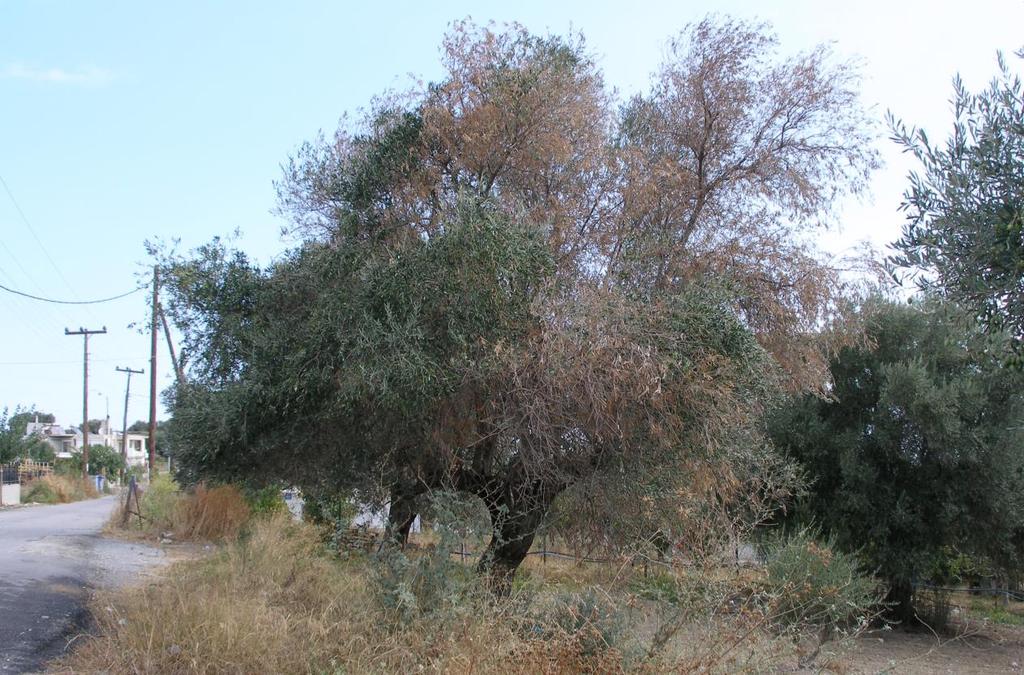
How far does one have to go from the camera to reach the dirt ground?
45.3 feet

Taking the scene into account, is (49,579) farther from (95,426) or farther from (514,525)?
(95,426)

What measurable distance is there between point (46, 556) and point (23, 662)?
322 inches

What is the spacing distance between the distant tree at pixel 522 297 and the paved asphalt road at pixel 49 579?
2183 mm

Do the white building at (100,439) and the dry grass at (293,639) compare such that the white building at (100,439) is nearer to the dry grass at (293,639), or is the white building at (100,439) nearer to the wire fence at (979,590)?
the wire fence at (979,590)

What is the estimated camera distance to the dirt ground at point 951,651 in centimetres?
1380

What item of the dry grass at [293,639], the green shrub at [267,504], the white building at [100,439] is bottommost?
the dry grass at [293,639]

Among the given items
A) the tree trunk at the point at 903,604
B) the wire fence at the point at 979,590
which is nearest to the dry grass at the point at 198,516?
the tree trunk at the point at 903,604

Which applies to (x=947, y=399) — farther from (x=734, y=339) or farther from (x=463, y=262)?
(x=463, y=262)

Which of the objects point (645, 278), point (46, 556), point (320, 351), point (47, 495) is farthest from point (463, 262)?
point (47, 495)

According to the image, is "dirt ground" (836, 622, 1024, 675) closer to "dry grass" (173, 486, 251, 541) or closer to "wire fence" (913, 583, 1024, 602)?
"wire fence" (913, 583, 1024, 602)

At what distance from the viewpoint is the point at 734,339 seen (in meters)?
8.55

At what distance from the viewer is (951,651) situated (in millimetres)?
16484

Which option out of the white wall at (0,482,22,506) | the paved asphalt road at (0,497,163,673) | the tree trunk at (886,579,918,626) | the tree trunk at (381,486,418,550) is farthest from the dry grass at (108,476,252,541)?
the white wall at (0,482,22,506)

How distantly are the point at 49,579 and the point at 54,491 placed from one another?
3489cm
